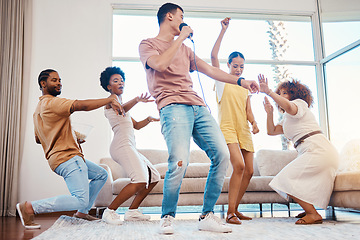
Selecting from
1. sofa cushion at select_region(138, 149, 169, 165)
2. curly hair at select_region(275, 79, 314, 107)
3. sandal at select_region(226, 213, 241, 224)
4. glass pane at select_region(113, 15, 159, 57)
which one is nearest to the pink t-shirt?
sandal at select_region(226, 213, 241, 224)

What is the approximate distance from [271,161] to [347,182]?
1618 millimetres

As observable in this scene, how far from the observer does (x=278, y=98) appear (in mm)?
2613

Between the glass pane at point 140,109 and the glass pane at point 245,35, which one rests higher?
the glass pane at point 245,35

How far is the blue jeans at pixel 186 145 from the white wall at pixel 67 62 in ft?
9.15

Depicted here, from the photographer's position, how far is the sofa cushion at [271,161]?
4.32m

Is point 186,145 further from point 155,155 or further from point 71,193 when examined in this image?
point 155,155

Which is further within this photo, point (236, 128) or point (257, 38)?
point (257, 38)

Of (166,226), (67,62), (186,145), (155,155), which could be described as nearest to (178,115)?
(186,145)

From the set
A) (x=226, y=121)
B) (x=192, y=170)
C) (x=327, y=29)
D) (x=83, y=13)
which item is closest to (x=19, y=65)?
(x=83, y=13)

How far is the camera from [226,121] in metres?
2.90

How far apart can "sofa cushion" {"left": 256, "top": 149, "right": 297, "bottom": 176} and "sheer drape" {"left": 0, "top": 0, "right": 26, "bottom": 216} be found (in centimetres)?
288

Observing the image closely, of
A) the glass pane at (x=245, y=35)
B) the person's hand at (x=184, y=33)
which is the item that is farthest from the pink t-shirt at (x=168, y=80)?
the glass pane at (x=245, y=35)

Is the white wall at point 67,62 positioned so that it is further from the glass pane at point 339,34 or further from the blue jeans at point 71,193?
the glass pane at point 339,34

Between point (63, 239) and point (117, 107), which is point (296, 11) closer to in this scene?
point (117, 107)
